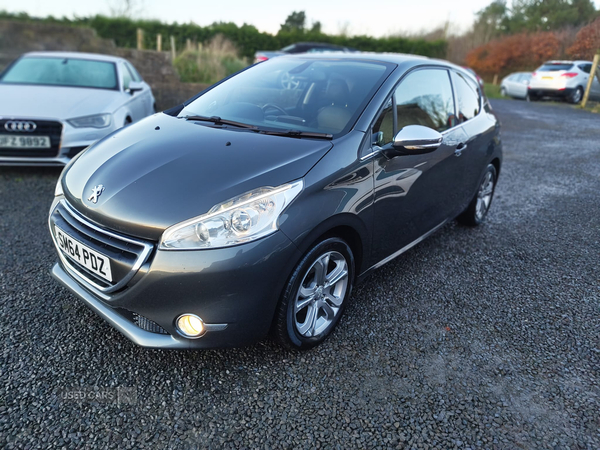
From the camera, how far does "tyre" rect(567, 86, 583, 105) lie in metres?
16.4

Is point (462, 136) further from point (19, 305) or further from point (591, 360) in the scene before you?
point (19, 305)

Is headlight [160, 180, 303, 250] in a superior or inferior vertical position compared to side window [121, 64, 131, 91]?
inferior

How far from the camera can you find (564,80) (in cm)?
1634

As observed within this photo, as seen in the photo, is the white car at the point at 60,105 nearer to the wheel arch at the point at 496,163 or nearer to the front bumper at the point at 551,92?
the wheel arch at the point at 496,163

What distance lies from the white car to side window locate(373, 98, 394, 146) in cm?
370

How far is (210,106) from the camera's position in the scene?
10.6 ft

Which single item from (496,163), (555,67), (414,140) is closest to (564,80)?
(555,67)

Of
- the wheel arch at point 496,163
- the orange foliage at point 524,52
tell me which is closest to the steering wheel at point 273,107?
the wheel arch at point 496,163

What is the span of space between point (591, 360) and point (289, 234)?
1935 mm

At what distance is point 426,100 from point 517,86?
19.3 metres

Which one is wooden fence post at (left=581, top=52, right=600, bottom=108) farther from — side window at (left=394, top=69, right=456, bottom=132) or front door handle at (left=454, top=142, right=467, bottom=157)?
front door handle at (left=454, top=142, right=467, bottom=157)

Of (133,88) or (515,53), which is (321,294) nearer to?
(133,88)

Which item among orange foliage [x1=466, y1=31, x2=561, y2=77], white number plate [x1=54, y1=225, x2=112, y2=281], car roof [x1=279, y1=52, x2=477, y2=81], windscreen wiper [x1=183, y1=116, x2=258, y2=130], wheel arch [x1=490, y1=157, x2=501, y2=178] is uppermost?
orange foliage [x1=466, y1=31, x2=561, y2=77]

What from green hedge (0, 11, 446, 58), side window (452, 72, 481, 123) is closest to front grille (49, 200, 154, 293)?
side window (452, 72, 481, 123)
